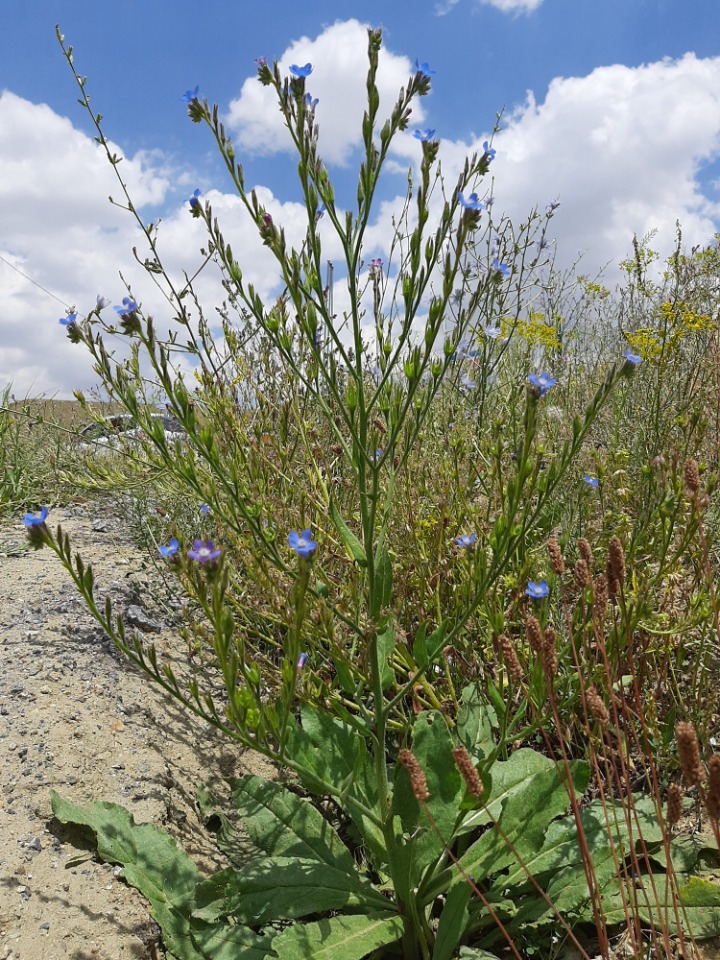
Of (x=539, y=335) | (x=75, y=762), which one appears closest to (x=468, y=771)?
(x=75, y=762)

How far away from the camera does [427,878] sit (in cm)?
188

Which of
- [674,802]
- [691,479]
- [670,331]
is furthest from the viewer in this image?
[670,331]

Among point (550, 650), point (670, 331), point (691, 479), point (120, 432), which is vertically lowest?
point (550, 650)

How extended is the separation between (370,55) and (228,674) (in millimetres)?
1468

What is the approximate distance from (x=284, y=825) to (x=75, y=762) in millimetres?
736

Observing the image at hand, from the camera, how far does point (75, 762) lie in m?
2.28

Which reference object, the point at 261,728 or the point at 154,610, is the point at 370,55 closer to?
the point at 261,728

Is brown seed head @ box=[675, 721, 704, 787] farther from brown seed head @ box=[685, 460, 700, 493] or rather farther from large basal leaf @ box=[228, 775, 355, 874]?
large basal leaf @ box=[228, 775, 355, 874]

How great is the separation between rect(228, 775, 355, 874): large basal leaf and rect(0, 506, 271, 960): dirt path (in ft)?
0.94

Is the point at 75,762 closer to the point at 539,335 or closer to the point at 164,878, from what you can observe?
the point at 164,878

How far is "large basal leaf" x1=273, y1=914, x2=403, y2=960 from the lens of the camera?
168 centimetres

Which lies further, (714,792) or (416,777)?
(416,777)

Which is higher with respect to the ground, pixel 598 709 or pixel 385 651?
pixel 385 651

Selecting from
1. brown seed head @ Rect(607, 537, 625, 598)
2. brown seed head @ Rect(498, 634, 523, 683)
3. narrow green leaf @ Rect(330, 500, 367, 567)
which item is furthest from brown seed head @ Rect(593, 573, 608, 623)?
narrow green leaf @ Rect(330, 500, 367, 567)
